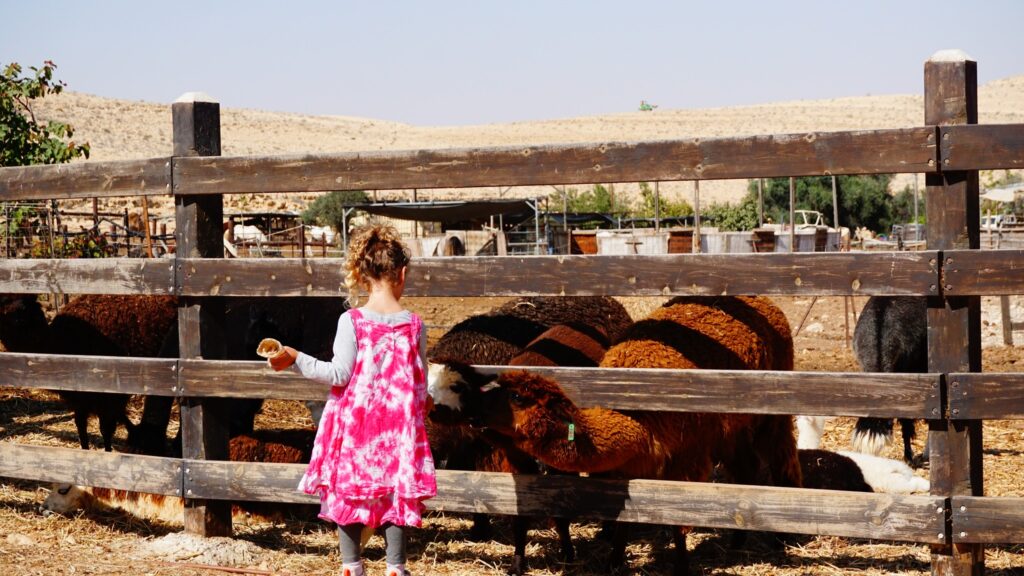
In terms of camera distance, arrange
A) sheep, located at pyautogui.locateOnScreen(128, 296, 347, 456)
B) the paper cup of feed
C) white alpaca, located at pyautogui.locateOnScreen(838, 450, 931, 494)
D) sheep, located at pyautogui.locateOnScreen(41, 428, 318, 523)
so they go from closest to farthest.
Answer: the paper cup of feed → sheep, located at pyautogui.locateOnScreen(41, 428, 318, 523) → white alpaca, located at pyautogui.locateOnScreen(838, 450, 931, 494) → sheep, located at pyautogui.locateOnScreen(128, 296, 347, 456)

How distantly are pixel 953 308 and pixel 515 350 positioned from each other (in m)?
3.43

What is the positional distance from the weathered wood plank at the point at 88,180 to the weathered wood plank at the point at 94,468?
4.93 ft

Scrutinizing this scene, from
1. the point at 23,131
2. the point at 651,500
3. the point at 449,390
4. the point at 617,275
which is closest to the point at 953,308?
the point at 617,275

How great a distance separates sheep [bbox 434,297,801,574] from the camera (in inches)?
188

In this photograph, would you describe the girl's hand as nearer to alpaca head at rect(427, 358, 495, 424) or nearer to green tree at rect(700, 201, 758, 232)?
alpaca head at rect(427, 358, 495, 424)

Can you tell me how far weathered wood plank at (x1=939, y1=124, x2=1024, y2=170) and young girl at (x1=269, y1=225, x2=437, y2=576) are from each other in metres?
2.40

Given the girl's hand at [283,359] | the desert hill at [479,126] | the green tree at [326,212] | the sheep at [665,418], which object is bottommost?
the sheep at [665,418]

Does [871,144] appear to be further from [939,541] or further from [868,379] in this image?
[939,541]

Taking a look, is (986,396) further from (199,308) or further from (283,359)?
(199,308)

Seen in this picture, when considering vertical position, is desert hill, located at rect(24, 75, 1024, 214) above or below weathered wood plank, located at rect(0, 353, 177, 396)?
above

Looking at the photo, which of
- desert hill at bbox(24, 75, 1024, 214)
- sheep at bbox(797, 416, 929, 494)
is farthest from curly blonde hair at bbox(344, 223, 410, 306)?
desert hill at bbox(24, 75, 1024, 214)

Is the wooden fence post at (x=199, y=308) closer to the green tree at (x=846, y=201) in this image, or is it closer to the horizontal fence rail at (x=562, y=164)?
the horizontal fence rail at (x=562, y=164)

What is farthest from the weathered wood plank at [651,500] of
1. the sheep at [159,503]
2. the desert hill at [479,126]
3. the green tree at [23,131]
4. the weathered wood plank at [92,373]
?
the desert hill at [479,126]

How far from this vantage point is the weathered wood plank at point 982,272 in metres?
4.25
